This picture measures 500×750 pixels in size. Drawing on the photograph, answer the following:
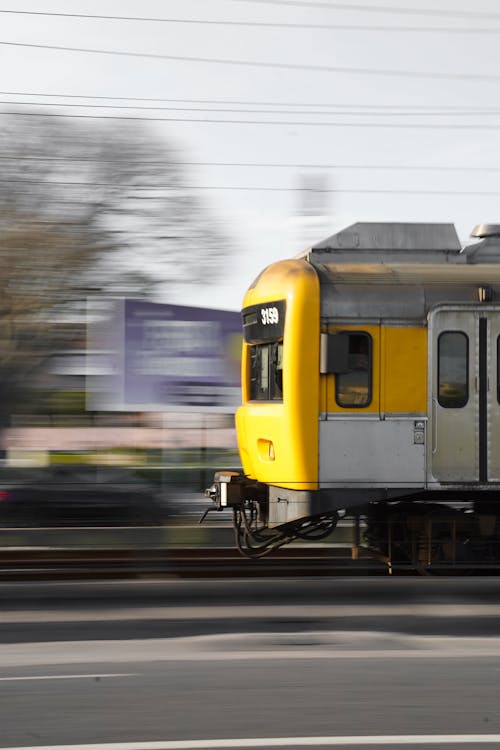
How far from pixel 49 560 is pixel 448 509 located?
4.79 meters

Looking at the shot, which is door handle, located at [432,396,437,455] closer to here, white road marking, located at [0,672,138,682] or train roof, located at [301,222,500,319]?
train roof, located at [301,222,500,319]

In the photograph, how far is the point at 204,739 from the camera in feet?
18.9

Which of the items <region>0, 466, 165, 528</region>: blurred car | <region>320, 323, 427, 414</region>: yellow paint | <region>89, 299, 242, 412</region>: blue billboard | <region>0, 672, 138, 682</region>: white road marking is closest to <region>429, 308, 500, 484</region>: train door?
<region>320, 323, 427, 414</region>: yellow paint

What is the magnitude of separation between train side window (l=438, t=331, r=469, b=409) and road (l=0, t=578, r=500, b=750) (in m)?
1.95

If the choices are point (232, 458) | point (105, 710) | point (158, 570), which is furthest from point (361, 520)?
point (232, 458)

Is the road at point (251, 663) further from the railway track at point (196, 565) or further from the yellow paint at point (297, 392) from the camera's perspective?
the yellow paint at point (297, 392)

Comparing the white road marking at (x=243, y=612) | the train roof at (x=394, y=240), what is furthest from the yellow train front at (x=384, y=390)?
the white road marking at (x=243, y=612)

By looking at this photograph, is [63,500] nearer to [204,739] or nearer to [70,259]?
[70,259]

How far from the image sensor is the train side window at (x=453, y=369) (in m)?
10.6

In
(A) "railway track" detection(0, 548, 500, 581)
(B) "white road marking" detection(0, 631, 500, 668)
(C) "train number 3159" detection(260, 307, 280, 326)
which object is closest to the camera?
(B) "white road marking" detection(0, 631, 500, 668)

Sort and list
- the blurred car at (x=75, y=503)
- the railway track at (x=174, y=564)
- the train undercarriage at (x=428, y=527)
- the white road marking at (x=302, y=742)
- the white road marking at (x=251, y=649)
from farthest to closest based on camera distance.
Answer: the blurred car at (x=75, y=503) → the railway track at (x=174, y=564) → the train undercarriage at (x=428, y=527) → the white road marking at (x=251, y=649) → the white road marking at (x=302, y=742)

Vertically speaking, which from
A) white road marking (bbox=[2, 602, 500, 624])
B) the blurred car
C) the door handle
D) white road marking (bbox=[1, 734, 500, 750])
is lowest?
white road marking (bbox=[2, 602, 500, 624])

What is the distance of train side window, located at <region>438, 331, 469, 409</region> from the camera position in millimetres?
10570

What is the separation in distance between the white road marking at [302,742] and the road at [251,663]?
0.02 m
